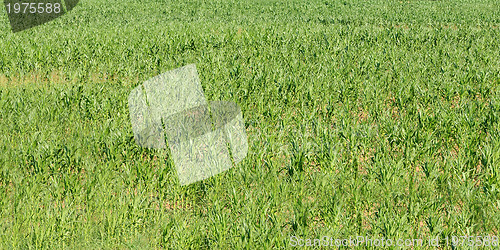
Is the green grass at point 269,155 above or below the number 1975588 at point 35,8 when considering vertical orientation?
above

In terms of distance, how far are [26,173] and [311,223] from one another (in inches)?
134

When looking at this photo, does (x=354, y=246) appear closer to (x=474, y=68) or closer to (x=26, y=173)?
(x=26, y=173)

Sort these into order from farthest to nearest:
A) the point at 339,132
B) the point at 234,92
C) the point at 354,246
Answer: the point at 234,92 < the point at 339,132 < the point at 354,246

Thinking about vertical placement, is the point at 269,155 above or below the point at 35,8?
above

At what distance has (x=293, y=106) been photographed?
7594 mm

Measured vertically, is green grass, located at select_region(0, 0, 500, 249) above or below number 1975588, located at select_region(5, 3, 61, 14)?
above

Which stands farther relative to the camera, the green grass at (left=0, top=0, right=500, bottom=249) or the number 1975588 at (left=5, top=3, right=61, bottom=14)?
the number 1975588 at (left=5, top=3, right=61, bottom=14)

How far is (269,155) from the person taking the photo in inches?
193

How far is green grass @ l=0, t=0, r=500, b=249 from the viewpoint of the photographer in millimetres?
3588

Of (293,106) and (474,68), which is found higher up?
(474,68)

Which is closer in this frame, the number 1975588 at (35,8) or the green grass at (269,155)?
the green grass at (269,155)

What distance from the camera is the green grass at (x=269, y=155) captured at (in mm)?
3588

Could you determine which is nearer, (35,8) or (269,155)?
(269,155)

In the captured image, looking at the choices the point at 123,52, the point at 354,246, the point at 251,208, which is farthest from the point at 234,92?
the point at 123,52
